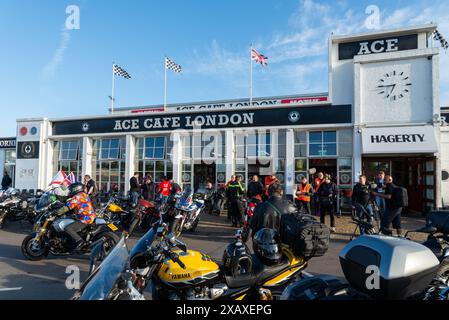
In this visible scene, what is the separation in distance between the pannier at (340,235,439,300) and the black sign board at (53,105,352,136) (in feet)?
38.7

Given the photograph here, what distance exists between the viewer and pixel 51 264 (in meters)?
5.73

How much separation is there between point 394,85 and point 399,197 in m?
7.34

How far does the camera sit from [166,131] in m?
15.7

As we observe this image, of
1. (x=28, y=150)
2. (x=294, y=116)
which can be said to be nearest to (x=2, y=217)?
(x=28, y=150)

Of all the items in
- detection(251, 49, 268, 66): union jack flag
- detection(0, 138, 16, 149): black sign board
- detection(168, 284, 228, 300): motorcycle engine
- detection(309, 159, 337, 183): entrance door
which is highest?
detection(251, 49, 268, 66): union jack flag

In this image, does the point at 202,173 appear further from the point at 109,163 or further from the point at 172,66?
the point at 172,66

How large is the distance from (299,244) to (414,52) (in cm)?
1263

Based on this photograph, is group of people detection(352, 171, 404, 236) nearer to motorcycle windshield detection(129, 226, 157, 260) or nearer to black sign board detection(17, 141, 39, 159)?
motorcycle windshield detection(129, 226, 157, 260)

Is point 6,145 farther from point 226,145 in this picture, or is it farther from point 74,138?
point 226,145

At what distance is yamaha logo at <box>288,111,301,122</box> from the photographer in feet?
44.8

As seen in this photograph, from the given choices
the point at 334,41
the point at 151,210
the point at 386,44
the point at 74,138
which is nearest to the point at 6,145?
the point at 74,138

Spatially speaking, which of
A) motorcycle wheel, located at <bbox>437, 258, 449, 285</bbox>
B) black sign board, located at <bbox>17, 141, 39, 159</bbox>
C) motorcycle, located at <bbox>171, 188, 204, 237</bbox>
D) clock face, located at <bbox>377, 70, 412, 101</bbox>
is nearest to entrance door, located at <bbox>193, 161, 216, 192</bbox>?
motorcycle, located at <bbox>171, 188, 204, 237</bbox>

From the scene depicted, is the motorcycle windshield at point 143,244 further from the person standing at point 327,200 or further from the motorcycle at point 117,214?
the person standing at point 327,200
